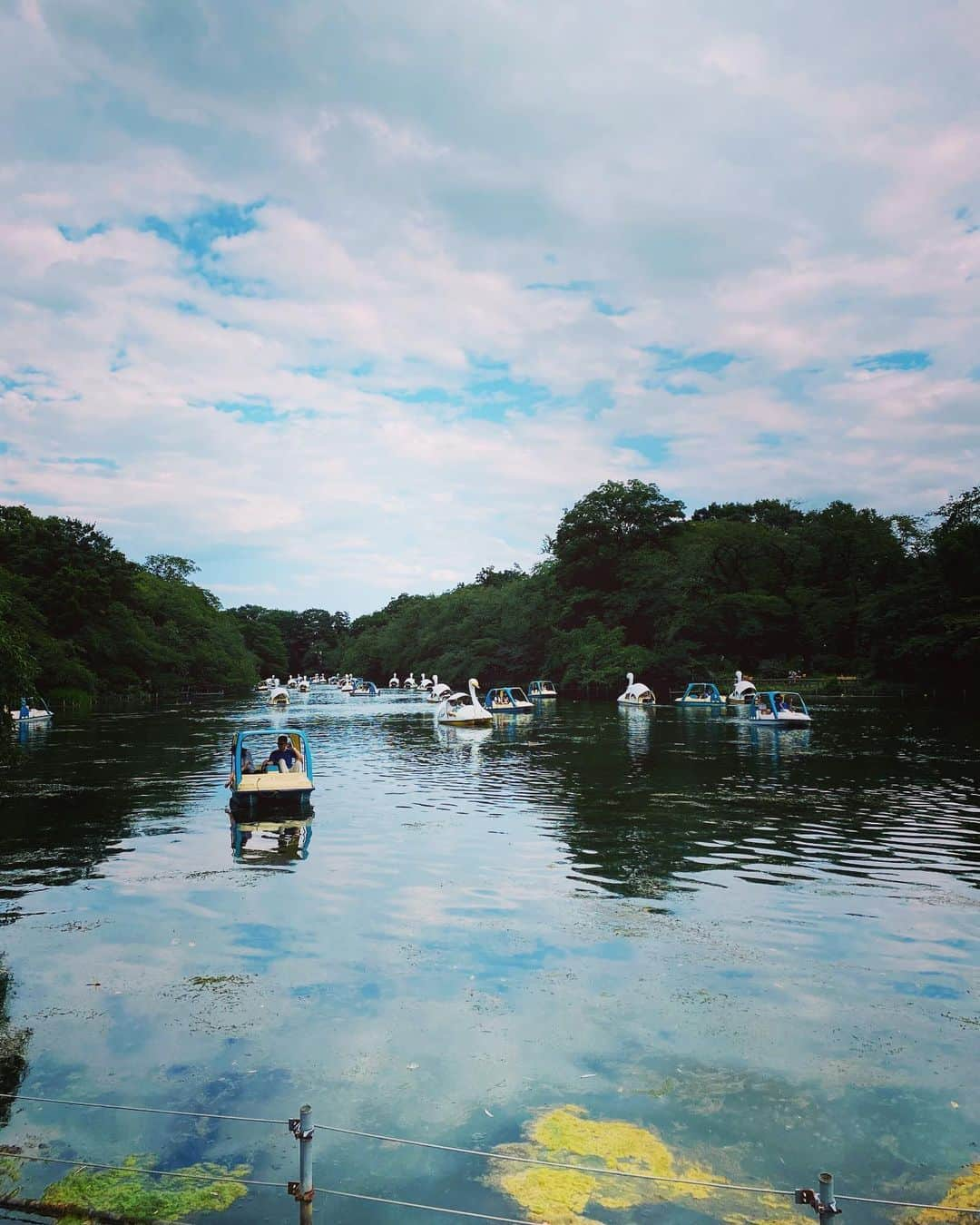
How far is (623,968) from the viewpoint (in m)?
10.8

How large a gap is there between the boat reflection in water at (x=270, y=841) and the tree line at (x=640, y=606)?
50.4 m

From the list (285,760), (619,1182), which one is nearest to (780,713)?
(285,760)

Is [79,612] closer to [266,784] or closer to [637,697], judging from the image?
[637,697]

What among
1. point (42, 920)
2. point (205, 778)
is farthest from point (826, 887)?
point (205, 778)

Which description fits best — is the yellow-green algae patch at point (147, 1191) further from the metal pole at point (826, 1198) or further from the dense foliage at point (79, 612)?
the dense foliage at point (79, 612)

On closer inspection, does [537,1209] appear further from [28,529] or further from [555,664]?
[555,664]

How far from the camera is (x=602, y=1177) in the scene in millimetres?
6332

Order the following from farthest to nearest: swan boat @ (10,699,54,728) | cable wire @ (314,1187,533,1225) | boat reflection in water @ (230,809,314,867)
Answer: swan boat @ (10,699,54,728), boat reflection in water @ (230,809,314,867), cable wire @ (314,1187,533,1225)

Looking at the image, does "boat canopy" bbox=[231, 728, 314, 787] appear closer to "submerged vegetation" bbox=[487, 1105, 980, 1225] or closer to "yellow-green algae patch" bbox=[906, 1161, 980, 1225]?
"submerged vegetation" bbox=[487, 1105, 980, 1225]

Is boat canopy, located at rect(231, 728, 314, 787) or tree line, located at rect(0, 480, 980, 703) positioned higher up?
tree line, located at rect(0, 480, 980, 703)

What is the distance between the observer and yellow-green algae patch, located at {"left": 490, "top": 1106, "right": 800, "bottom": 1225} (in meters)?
5.94

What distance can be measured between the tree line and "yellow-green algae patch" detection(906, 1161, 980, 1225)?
61.3 m

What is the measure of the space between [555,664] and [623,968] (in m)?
86.0

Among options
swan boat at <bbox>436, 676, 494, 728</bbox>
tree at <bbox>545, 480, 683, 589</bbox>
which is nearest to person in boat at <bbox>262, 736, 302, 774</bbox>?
swan boat at <bbox>436, 676, 494, 728</bbox>
